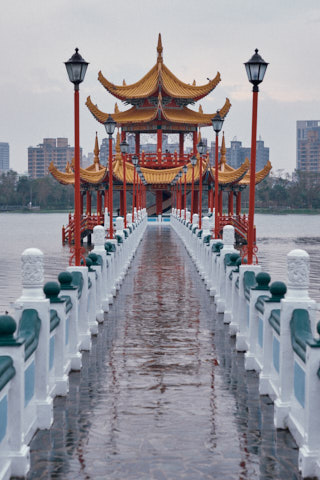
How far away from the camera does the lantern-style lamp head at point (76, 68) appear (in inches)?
456

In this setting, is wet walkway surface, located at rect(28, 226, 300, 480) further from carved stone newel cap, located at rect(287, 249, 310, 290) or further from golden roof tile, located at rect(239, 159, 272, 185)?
golden roof tile, located at rect(239, 159, 272, 185)

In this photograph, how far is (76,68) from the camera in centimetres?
1159

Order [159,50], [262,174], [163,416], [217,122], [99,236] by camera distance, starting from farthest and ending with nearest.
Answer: [159,50] → [262,174] → [217,122] → [99,236] → [163,416]

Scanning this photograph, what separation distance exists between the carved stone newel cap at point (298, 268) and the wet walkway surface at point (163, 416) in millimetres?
1430

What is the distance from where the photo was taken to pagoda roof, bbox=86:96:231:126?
57.8 meters

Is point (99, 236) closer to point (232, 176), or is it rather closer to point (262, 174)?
point (232, 176)

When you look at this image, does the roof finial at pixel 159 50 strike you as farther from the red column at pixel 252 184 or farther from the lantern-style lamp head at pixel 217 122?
the red column at pixel 252 184

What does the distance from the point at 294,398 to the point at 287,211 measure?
140849 mm

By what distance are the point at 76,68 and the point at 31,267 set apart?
5630 millimetres

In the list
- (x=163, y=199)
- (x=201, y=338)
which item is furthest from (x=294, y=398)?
(x=163, y=199)

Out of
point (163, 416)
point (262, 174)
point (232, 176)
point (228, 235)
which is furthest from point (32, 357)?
point (262, 174)

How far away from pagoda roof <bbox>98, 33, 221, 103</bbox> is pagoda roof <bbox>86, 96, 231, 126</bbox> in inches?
63.3

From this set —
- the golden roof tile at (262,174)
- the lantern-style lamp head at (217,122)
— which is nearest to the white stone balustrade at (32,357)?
the lantern-style lamp head at (217,122)

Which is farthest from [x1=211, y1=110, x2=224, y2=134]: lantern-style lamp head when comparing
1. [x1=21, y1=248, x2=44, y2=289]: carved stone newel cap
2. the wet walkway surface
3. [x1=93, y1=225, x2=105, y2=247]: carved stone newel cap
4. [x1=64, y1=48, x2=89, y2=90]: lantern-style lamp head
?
[x1=21, y1=248, x2=44, y2=289]: carved stone newel cap
